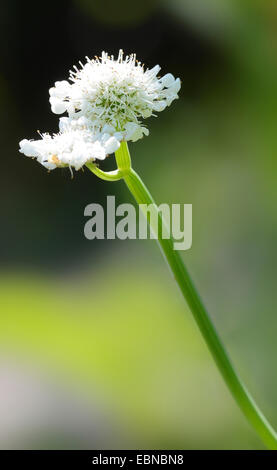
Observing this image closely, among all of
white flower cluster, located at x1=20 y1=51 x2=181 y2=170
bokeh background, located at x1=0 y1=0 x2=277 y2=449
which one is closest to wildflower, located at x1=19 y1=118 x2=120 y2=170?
white flower cluster, located at x1=20 y1=51 x2=181 y2=170

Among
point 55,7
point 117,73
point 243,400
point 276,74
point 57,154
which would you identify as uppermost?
point 55,7

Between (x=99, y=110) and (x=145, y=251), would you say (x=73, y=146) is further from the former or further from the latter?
(x=145, y=251)

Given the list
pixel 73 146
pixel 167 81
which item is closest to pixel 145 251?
pixel 167 81

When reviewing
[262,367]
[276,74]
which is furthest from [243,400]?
[276,74]

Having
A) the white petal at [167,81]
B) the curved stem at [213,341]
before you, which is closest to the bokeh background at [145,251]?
the curved stem at [213,341]

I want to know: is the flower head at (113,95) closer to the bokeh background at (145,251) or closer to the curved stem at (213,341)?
the curved stem at (213,341)

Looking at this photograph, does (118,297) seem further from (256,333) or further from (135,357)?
(256,333)
